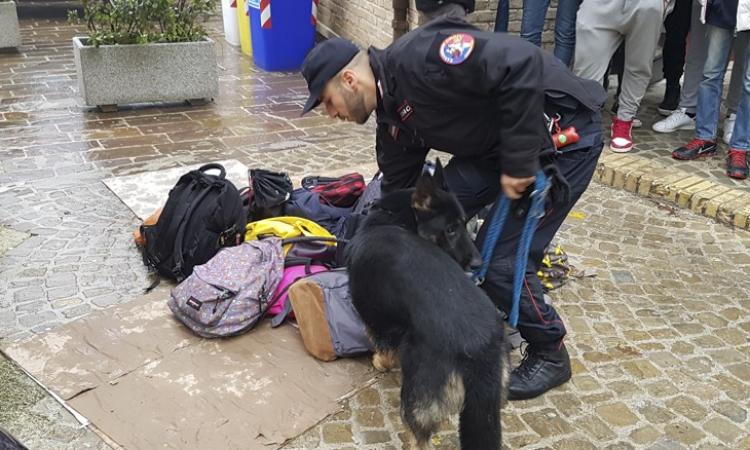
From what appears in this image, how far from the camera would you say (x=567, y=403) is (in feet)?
10.5

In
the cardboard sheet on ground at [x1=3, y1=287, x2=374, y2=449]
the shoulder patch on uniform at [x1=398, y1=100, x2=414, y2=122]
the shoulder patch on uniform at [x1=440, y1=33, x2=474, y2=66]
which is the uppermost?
the shoulder patch on uniform at [x1=440, y1=33, x2=474, y2=66]

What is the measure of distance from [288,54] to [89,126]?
3.09 m

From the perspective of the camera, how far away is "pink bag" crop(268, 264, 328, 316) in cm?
372

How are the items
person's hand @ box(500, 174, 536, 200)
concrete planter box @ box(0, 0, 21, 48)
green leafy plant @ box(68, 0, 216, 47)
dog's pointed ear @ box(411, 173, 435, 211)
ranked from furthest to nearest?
concrete planter box @ box(0, 0, 21, 48)
green leafy plant @ box(68, 0, 216, 47)
dog's pointed ear @ box(411, 173, 435, 211)
person's hand @ box(500, 174, 536, 200)

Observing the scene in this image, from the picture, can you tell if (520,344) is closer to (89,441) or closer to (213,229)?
(213,229)

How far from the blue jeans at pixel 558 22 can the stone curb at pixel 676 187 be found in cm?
105

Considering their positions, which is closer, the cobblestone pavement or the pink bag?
the cobblestone pavement

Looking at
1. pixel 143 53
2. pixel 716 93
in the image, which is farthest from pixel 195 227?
pixel 716 93

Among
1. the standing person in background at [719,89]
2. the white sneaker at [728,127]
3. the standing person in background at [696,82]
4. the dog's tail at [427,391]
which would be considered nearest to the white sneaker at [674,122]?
the standing person in background at [696,82]

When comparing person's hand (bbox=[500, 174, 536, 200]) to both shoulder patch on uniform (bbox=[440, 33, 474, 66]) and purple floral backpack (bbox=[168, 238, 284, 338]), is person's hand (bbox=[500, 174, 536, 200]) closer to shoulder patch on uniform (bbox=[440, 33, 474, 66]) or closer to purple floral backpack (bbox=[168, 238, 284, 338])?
shoulder patch on uniform (bbox=[440, 33, 474, 66])

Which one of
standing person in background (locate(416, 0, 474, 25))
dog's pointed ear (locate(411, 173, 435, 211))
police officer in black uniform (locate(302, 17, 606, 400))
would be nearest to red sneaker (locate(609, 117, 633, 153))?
standing person in background (locate(416, 0, 474, 25))

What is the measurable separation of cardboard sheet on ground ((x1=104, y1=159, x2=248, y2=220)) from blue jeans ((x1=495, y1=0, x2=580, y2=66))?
8.97ft

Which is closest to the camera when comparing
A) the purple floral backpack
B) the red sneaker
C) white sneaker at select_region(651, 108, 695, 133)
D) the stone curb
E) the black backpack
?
the purple floral backpack

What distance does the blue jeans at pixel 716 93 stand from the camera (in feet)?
18.0
